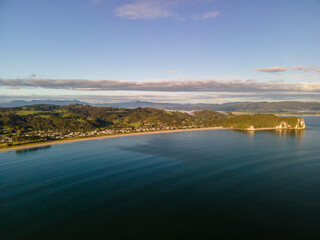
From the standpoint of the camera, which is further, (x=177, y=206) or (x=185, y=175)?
(x=185, y=175)

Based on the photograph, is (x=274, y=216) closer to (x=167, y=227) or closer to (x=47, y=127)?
(x=167, y=227)

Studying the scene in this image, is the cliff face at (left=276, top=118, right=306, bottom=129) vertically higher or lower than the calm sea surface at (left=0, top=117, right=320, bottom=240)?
higher

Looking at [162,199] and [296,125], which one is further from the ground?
[296,125]

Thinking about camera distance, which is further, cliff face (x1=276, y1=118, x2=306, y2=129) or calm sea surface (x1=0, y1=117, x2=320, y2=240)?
cliff face (x1=276, y1=118, x2=306, y2=129)

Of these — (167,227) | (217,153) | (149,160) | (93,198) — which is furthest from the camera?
(217,153)

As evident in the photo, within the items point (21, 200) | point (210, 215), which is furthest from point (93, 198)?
point (210, 215)

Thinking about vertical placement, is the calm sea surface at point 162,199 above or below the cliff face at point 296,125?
below

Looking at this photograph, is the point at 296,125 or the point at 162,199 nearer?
the point at 162,199

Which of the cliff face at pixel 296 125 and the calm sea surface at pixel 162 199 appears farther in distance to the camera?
the cliff face at pixel 296 125
